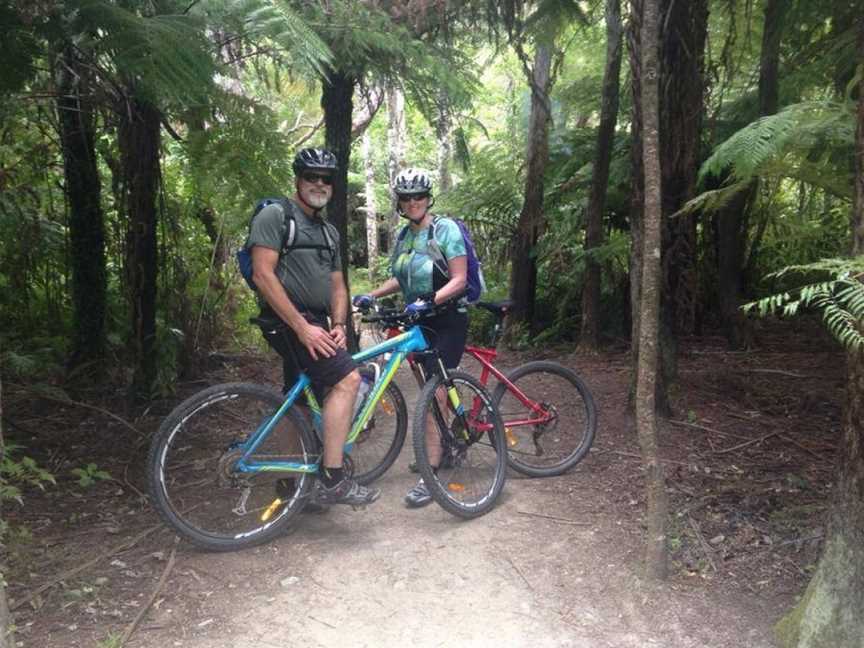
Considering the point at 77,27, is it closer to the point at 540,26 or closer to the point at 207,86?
the point at 207,86

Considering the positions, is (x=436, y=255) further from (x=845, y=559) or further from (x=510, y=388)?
(x=845, y=559)

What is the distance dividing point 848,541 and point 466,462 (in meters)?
2.44

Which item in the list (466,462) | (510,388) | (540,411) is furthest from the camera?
(540,411)

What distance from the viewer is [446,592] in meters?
3.55

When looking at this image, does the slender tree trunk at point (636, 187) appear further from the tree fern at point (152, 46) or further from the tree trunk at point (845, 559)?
the tree fern at point (152, 46)

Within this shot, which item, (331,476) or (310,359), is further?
(331,476)

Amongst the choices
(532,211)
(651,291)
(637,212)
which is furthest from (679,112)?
(532,211)

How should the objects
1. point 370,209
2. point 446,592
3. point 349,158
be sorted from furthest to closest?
point 370,209
point 349,158
point 446,592

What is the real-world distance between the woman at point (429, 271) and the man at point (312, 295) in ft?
1.73

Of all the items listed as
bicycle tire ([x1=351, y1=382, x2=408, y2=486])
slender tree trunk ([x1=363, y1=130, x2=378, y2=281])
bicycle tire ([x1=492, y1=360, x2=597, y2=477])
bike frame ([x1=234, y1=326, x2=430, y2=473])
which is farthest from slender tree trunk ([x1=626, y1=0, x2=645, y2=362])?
slender tree trunk ([x1=363, y1=130, x2=378, y2=281])

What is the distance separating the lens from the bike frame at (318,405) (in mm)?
3838

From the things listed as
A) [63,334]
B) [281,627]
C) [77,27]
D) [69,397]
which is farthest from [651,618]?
[63,334]

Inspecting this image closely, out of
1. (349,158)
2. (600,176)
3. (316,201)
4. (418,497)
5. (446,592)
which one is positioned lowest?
(446,592)

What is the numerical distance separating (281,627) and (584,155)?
683cm
